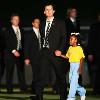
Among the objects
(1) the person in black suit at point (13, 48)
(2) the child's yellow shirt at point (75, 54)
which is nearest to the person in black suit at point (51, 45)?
(2) the child's yellow shirt at point (75, 54)

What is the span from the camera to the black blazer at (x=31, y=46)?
13188 millimetres

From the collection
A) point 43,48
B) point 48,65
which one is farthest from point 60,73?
point 43,48

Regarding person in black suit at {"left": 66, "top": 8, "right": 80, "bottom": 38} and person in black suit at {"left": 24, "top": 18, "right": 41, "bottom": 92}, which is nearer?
person in black suit at {"left": 66, "top": 8, "right": 80, "bottom": 38}

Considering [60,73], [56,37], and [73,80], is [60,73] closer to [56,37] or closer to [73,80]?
[73,80]

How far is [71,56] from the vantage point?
35.7ft

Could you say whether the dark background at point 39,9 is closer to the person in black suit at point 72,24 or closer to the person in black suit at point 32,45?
the person in black suit at point 32,45

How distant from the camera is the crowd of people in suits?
411 inches

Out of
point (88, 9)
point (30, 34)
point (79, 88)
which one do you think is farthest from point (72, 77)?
point (88, 9)

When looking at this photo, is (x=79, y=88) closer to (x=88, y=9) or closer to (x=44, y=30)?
(x=44, y=30)

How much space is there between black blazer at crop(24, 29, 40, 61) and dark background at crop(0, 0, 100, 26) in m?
3.93

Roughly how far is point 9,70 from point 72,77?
365cm

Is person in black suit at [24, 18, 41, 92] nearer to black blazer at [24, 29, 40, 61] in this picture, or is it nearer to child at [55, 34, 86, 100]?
black blazer at [24, 29, 40, 61]

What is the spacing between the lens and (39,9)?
Result: 17.3 m

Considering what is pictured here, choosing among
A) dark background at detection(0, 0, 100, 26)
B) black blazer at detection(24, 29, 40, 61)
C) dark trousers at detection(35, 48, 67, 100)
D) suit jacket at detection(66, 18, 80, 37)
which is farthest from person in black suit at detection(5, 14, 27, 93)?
dark trousers at detection(35, 48, 67, 100)
